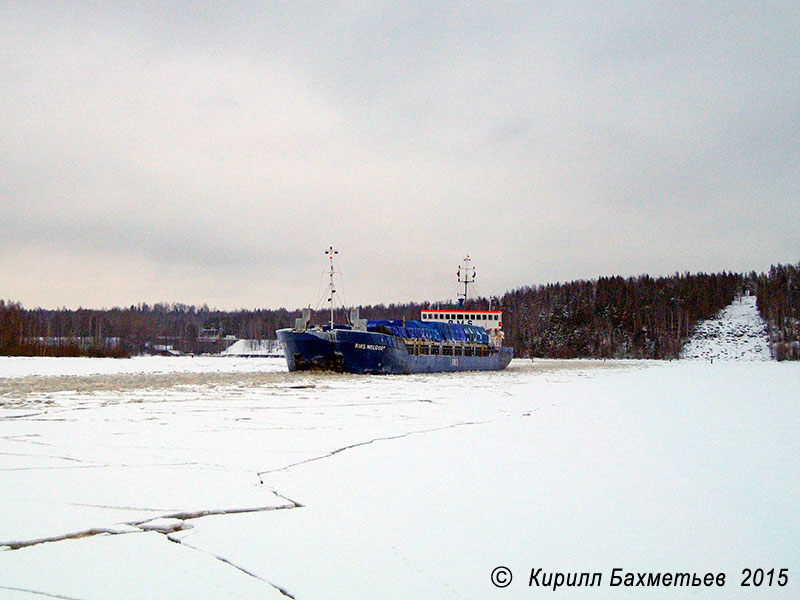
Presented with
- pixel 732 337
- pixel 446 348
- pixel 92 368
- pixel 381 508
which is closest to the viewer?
pixel 381 508

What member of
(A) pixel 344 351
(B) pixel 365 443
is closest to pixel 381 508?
(B) pixel 365 443

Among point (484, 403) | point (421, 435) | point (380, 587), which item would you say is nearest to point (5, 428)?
point (421, 435)

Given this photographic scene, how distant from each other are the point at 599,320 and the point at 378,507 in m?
112

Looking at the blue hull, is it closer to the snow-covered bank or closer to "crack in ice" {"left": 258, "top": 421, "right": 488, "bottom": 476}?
the snow-covered bank

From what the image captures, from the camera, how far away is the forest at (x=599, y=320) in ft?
326

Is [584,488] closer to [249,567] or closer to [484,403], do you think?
[249,567]

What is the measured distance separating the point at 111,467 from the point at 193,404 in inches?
241

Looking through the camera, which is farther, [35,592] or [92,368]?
[92,368]

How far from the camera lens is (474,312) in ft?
134

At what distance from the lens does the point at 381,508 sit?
13.5 ft

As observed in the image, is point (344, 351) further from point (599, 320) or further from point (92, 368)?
point (599, 320)

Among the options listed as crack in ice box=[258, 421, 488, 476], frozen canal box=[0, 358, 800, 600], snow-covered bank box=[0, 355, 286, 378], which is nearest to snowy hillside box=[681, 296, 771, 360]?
snow-covered bank box=[0, 355, 286, 378]

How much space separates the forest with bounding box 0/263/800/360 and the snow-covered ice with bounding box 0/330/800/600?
87.7 meters

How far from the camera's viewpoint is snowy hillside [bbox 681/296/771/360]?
90.6m
